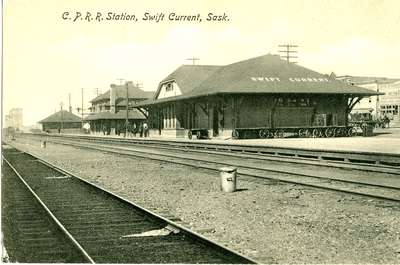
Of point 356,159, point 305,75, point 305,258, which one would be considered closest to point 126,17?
point 305,258

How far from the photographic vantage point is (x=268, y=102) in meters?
38.0

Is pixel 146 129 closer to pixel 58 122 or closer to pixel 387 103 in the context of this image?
pixel 387 103

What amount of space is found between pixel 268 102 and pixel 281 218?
29696mm

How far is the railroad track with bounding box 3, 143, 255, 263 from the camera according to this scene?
6.25 meters

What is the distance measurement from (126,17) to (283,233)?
20.5ft

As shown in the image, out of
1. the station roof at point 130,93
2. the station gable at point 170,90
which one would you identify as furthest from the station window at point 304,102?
the station roof at point 130,93

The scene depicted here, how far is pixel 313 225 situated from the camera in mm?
8180

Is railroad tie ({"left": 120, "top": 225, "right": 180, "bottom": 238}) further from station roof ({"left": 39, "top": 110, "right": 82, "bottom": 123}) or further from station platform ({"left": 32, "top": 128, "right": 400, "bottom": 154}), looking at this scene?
station roof ({"left": 39, "top": 110, "right": 82, "bottom": 123})

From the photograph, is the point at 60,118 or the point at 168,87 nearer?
the point at 168,87

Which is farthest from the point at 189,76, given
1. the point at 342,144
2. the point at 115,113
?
the point at 115,113

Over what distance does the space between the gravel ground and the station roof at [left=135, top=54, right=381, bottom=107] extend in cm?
2179

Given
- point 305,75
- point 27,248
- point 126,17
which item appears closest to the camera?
point 27,248

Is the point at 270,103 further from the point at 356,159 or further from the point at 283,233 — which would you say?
the point at 283,233

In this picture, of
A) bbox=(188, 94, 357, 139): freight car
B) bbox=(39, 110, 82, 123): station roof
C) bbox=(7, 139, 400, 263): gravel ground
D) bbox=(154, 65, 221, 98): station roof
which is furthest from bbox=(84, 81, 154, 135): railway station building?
bbox=(7, 139, 400, 263): gravel ground
